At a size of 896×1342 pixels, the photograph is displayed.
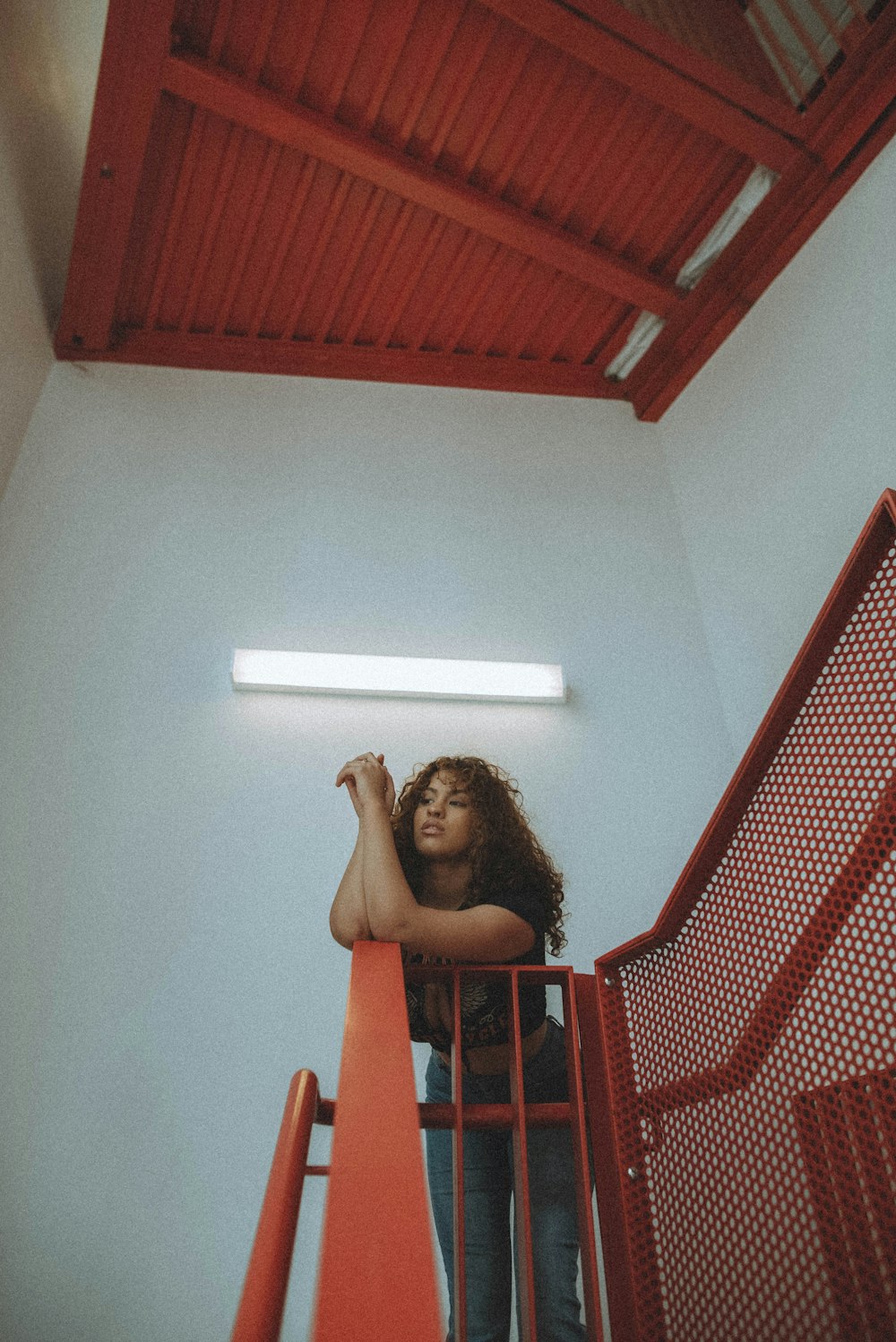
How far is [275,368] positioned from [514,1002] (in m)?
3.70

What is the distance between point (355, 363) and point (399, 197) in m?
0.82

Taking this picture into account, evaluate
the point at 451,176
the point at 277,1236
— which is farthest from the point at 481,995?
the point at 451,176

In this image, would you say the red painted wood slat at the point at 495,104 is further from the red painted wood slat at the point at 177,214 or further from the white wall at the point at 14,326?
the white wall at the point at 14,326

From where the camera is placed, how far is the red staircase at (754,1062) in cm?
118

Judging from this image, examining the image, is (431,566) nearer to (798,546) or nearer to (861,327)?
(798,546)

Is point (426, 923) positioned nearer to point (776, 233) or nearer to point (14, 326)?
point (14, 326)

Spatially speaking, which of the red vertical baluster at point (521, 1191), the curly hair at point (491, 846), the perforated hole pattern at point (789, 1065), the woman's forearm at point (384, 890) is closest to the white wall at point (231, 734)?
the curly hair at point (491, 846)

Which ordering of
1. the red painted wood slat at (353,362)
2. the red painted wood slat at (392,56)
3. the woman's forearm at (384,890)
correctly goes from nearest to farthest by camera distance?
the woman's forearm at (384,890)
the red painted wood slat at (392,56)
the red painted wood slat at (353,362)

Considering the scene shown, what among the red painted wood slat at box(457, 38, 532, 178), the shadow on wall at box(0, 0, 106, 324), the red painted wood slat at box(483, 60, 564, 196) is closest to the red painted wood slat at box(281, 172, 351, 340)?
the red painted wood slat at box(457, 38, 532, 178)

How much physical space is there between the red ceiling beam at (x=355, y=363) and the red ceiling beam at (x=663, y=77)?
1293 mm

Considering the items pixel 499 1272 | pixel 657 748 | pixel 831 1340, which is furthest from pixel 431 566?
pixel 831 1340

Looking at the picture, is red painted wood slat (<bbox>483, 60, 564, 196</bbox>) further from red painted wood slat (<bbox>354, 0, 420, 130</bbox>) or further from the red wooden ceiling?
red painted wood slat (<bbox>354, 0, 420, 130</bbox>)

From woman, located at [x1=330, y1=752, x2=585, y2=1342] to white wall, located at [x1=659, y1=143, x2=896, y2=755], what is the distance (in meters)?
1.98

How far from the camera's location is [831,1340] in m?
1.17
